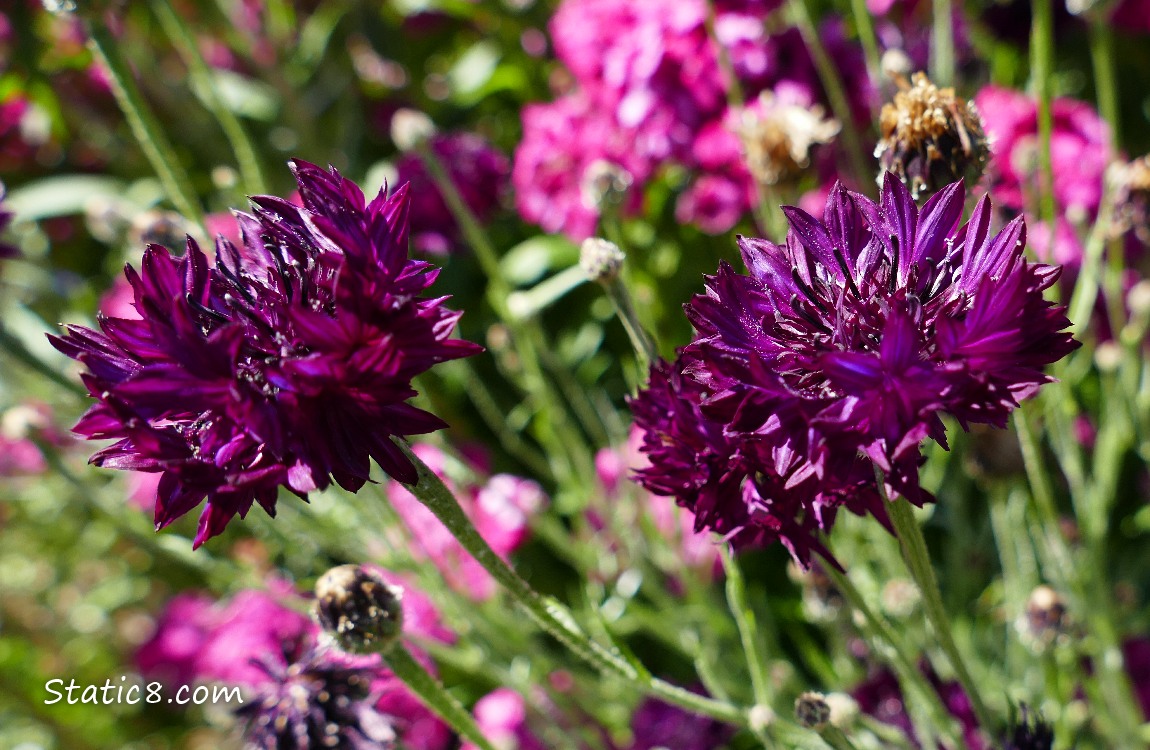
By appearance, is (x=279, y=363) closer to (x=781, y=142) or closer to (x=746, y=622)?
(x=746, y=622)

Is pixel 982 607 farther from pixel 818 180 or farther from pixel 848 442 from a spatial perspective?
pixel 848 442

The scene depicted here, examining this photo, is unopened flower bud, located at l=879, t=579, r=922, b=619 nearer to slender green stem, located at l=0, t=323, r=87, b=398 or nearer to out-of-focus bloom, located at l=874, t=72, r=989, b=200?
out-of-focus bloom, located at l=874, t=72, r=989, b=200

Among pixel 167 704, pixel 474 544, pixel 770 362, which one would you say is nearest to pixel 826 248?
pixel 770 362

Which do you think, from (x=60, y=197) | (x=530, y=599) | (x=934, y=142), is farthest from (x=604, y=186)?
(x=60, y=197)

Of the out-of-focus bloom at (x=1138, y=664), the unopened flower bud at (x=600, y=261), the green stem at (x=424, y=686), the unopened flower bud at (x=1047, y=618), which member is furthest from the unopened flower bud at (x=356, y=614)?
the out-of-focus bloom at (x=1138, y=664)

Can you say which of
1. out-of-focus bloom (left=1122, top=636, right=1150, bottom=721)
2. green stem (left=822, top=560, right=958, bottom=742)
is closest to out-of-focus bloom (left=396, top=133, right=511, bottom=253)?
green stem (left=822, top=560, right=958, bottom=742)

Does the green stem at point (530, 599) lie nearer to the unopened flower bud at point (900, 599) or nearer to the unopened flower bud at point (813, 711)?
the unopened flower bud at point (813, 711)
